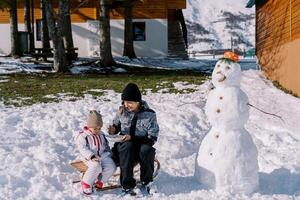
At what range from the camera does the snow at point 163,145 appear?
640cm

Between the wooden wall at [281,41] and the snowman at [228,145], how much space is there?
305 inches

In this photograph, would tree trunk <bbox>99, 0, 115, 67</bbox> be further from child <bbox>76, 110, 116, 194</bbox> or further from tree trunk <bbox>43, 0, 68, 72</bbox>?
child <bbox>76, 110, 116, 194</bbox>

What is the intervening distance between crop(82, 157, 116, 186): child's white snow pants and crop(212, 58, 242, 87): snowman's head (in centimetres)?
170

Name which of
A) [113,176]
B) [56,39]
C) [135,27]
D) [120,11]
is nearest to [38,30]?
[120,11]

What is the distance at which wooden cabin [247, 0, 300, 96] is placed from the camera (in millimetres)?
14125

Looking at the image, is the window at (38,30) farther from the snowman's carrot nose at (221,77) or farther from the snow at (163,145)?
the snowman's carrot nose at (221,77)

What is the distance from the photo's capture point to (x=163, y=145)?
854 cm

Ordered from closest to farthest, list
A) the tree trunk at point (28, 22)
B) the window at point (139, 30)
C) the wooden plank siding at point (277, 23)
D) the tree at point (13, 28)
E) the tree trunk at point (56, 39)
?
the wooden plank siding at point (277, 23) < the tree trunk at point (56, 39) < the tree at point (13, 28) < the tree trunk at point (28, 22) < the window at point (139, 30)

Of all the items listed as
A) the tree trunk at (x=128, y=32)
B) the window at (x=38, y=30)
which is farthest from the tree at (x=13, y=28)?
the tree trunk at (x=128, y=32)

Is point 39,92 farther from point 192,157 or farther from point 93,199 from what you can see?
point 93,199

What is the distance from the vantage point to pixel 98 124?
637cm

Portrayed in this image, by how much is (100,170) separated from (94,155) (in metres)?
0.20

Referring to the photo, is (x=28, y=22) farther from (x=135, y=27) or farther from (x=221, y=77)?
(x=221, y=77)

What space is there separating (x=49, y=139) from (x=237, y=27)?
108m
